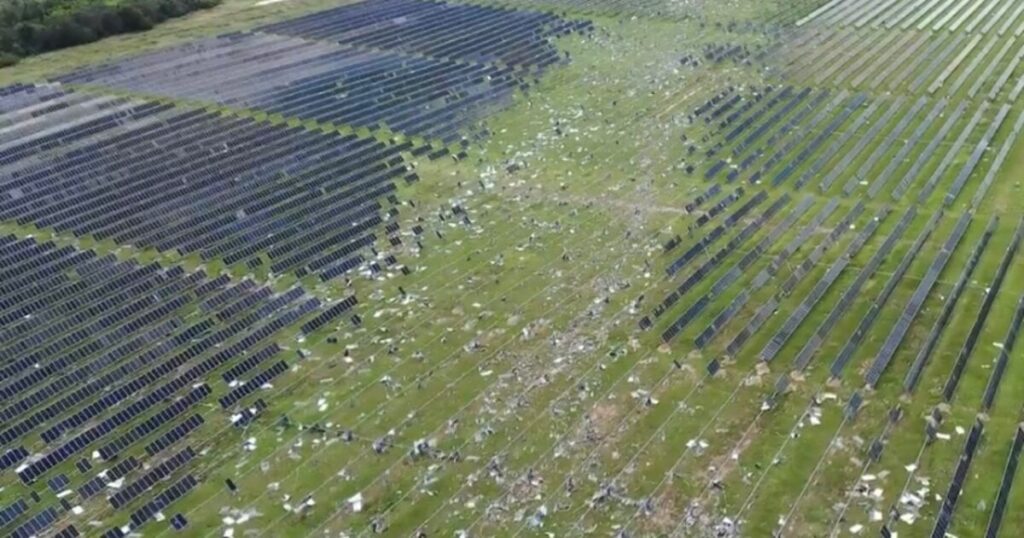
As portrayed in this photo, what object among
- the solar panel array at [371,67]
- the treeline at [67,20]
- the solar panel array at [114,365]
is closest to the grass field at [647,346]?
the solar panel array at [114,365]

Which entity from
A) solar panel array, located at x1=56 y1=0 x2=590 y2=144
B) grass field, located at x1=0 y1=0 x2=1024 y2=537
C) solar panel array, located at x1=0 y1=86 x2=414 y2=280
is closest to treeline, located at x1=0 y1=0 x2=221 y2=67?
solar panel array, located at x1=56 y1=0 x2=590 y2=144

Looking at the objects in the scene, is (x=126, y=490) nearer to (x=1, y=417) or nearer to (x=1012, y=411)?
(x=1, y=417)

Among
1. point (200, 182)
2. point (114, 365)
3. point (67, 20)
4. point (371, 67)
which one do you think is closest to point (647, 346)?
point (114, 365)

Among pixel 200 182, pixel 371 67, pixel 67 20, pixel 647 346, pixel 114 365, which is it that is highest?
pixel 67 20

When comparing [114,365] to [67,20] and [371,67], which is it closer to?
[371,67]

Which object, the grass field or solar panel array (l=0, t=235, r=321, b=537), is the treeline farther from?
solar panel array (l=0, t=235, r=321, b=537)

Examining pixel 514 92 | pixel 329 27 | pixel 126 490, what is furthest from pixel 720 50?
pixel 126 490
